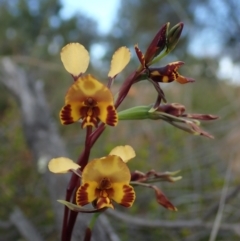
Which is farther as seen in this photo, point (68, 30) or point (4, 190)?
point (68, 30)

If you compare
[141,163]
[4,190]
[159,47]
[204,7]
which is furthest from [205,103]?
[204,7]

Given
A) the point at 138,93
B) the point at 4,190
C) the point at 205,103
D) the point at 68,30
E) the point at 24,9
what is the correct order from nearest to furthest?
the point at 4,190 < the point at 138,93 < the point at 205,103 < the point at 24,9 < the point at 68,30

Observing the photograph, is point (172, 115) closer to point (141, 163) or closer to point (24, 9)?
point (141, 163)

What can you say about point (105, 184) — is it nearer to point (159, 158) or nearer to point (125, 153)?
point (125, 153)

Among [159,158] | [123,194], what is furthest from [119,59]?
[159,158]

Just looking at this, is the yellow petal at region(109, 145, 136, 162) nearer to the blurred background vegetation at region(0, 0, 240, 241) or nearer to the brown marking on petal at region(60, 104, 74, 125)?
the brown marking on petal at region(60, 104, 74, 125)

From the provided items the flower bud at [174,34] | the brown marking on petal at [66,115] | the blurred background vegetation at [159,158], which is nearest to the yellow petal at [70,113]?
the brown marking on petal at [66,115]

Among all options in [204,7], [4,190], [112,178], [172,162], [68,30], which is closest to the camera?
[112,178]
